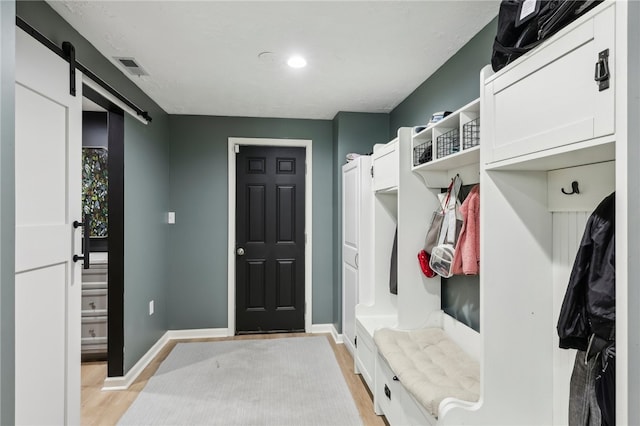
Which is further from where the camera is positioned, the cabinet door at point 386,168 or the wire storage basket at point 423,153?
the cabinet door at point 386,168

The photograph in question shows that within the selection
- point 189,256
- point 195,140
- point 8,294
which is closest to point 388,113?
point 195,140

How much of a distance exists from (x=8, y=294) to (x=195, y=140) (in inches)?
129

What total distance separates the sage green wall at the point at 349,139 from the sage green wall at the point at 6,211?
308 centimetres

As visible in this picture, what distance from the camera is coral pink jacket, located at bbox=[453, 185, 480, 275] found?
1.88m

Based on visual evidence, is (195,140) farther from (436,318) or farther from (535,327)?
(535,327)

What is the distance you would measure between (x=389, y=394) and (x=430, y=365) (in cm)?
44

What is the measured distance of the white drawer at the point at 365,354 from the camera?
8.58ft

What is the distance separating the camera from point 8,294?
2.98 ft

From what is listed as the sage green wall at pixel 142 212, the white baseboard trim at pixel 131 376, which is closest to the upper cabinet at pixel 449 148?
the sage green wall at pixel 142 212

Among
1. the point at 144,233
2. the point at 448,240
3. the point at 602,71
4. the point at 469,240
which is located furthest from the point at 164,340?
the point at 602,71

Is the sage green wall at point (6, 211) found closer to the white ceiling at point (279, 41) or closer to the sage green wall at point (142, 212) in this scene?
the white ceiling at point (279, 41)

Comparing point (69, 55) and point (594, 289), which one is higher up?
point (69, 55)

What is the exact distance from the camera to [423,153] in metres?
2.26

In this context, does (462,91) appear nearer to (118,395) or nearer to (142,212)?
(142,212)
